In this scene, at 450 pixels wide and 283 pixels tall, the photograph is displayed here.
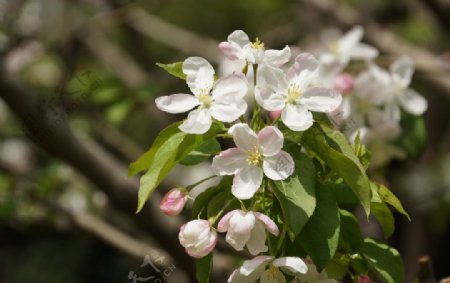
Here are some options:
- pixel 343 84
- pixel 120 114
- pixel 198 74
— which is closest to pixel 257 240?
pixel 198 74

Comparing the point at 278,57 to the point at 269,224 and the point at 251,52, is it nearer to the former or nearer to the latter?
the point at 251,52

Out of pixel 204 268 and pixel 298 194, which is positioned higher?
pixel 298 194

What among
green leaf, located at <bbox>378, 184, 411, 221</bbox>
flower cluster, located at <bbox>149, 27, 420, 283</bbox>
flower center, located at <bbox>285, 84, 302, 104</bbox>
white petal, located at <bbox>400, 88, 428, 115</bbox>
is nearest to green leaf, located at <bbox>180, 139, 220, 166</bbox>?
flower cluster, located at <bbox>149, 27, 420, 283</bbox>

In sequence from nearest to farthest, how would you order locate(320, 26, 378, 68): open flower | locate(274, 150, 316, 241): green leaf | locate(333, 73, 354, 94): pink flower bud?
locate(274, 150, 316, 241): green leaf → locate(333, 73, 354, 94): pink flower bud → locate(320, 26, 378, 68): open flower

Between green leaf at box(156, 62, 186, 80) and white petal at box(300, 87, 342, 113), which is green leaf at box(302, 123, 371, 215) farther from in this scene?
green leaf at box(156, 62, 186, 80)

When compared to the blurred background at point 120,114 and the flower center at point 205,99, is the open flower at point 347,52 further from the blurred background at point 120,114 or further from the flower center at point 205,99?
the flower center at point 205,99

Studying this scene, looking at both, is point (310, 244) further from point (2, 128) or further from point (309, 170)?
point (2, 128)

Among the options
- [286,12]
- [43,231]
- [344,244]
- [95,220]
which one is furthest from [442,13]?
[43,231]
